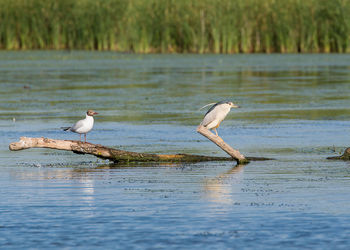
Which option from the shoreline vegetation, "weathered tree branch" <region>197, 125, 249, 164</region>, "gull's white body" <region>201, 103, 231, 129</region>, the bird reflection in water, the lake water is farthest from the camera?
the shoreline vegetation

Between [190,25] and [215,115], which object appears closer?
[215,115]

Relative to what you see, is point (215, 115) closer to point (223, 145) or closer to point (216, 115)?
point (216, 115)

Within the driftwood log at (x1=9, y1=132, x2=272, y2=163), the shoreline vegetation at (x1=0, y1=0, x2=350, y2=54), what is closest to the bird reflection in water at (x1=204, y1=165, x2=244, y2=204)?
the driftwood log at (x1=9, y1=132, x2=272, y2=163)

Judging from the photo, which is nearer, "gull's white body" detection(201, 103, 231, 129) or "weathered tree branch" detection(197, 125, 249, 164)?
"weathered tree branch" detection(197, 125, 249, 164)

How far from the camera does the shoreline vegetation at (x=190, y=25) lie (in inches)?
2018

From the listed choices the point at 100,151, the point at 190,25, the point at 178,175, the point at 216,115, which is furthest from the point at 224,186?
the point at 190,25

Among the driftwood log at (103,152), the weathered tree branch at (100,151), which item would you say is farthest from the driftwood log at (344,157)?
the weathered tree branch at (100,151)

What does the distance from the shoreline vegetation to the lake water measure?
17.6m

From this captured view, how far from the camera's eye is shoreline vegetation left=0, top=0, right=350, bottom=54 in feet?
168

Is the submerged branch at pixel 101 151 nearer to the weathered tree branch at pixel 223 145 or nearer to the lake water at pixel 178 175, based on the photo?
the lake water at pixel 178 175

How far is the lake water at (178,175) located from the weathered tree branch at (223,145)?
0.72 feet

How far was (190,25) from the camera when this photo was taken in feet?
173

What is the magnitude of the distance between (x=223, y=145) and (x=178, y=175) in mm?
1117

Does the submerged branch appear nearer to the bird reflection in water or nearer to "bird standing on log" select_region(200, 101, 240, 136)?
"bird standing on log" select_region(200, 101, 240, 136)
